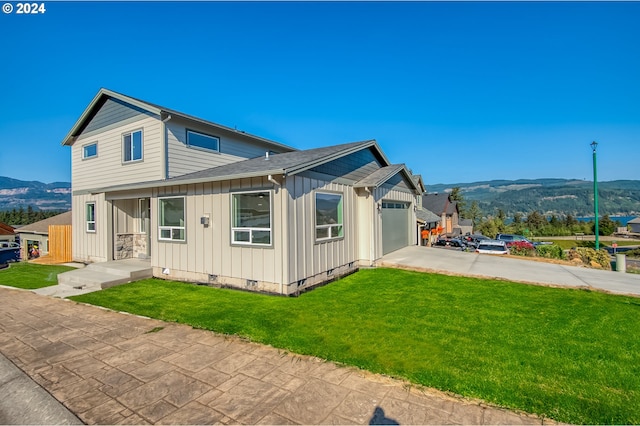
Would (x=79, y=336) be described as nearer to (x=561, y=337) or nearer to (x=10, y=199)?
(x=561, y=337)

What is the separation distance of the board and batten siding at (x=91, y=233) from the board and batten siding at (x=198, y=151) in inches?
154

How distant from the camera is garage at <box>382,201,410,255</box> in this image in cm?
1215

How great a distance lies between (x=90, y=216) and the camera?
13.1 metres

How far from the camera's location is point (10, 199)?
152m

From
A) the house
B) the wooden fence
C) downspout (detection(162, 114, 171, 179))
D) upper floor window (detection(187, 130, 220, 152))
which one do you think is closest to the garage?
the house

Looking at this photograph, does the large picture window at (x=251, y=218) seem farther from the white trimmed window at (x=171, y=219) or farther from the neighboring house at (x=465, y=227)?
the neighboring house at (x=465, y=227)

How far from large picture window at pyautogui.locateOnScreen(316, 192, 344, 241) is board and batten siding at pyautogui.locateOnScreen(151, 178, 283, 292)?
64.3 inches

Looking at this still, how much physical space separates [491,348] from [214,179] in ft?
23.8

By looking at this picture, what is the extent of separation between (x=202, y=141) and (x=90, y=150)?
229 inches

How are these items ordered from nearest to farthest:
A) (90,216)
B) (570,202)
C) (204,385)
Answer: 1. (204,385)
2. (90,216)
3. (570,202)

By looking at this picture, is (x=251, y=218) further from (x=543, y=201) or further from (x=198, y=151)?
(x=543, y=201)

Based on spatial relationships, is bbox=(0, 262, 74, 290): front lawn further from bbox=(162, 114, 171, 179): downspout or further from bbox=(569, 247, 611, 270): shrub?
bbox=(569, 247, 611, 270): shrub

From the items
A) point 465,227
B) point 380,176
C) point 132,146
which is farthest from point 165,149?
point 465,227

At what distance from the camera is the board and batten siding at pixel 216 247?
748 centimetres
